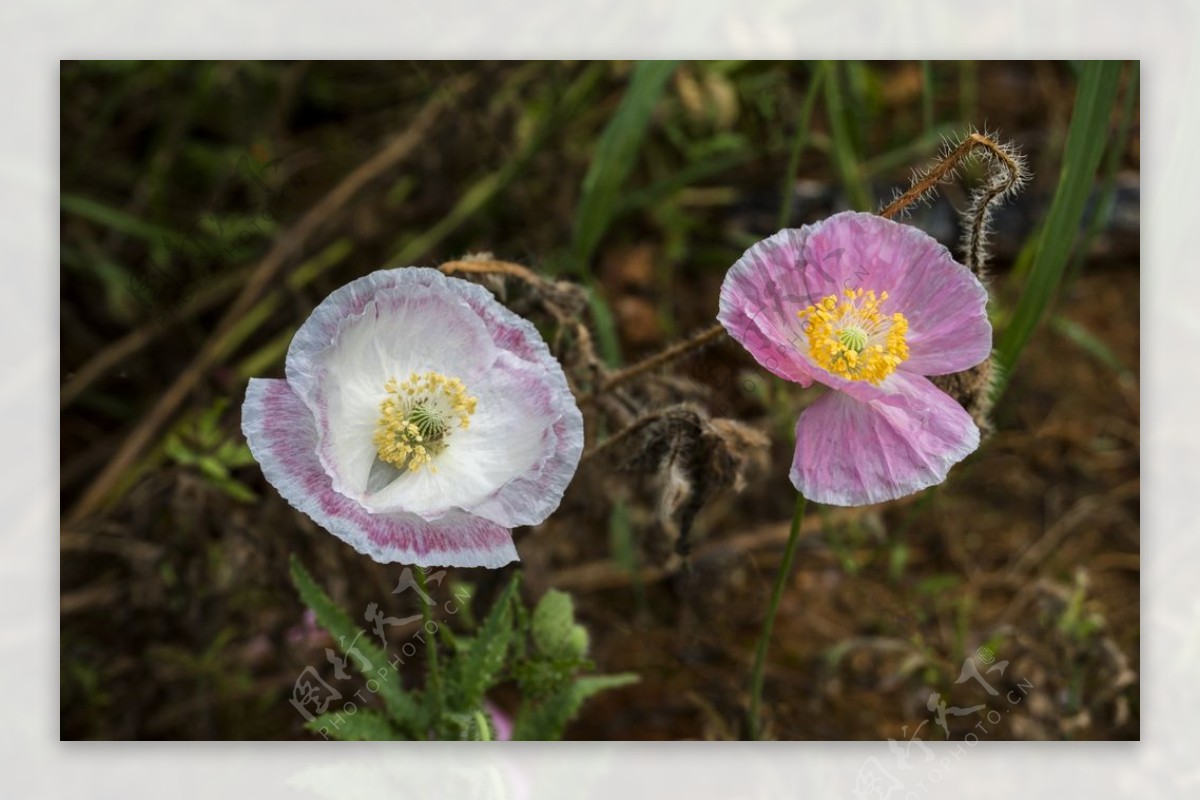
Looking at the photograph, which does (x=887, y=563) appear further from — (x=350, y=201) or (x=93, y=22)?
(x=93, y=22)

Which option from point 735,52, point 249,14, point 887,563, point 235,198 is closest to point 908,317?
point 735,52

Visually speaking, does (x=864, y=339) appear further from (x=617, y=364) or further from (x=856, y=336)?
(x=617, y=364)

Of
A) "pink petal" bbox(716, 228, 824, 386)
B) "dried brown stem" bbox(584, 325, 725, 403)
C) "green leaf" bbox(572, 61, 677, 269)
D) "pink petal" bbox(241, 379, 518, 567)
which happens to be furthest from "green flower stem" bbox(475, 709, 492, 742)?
"green leaf" bbox(572, 61, 677, 269)

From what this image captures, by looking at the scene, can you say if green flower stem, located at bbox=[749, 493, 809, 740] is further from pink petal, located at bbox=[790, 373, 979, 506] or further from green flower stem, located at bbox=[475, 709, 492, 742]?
green flower stem, located at bbox=[475, 709, 492, 742]

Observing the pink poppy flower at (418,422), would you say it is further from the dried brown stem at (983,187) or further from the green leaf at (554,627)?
the dried brown stem at (983,187)

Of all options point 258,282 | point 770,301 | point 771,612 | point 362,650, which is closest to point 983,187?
point 770,301
